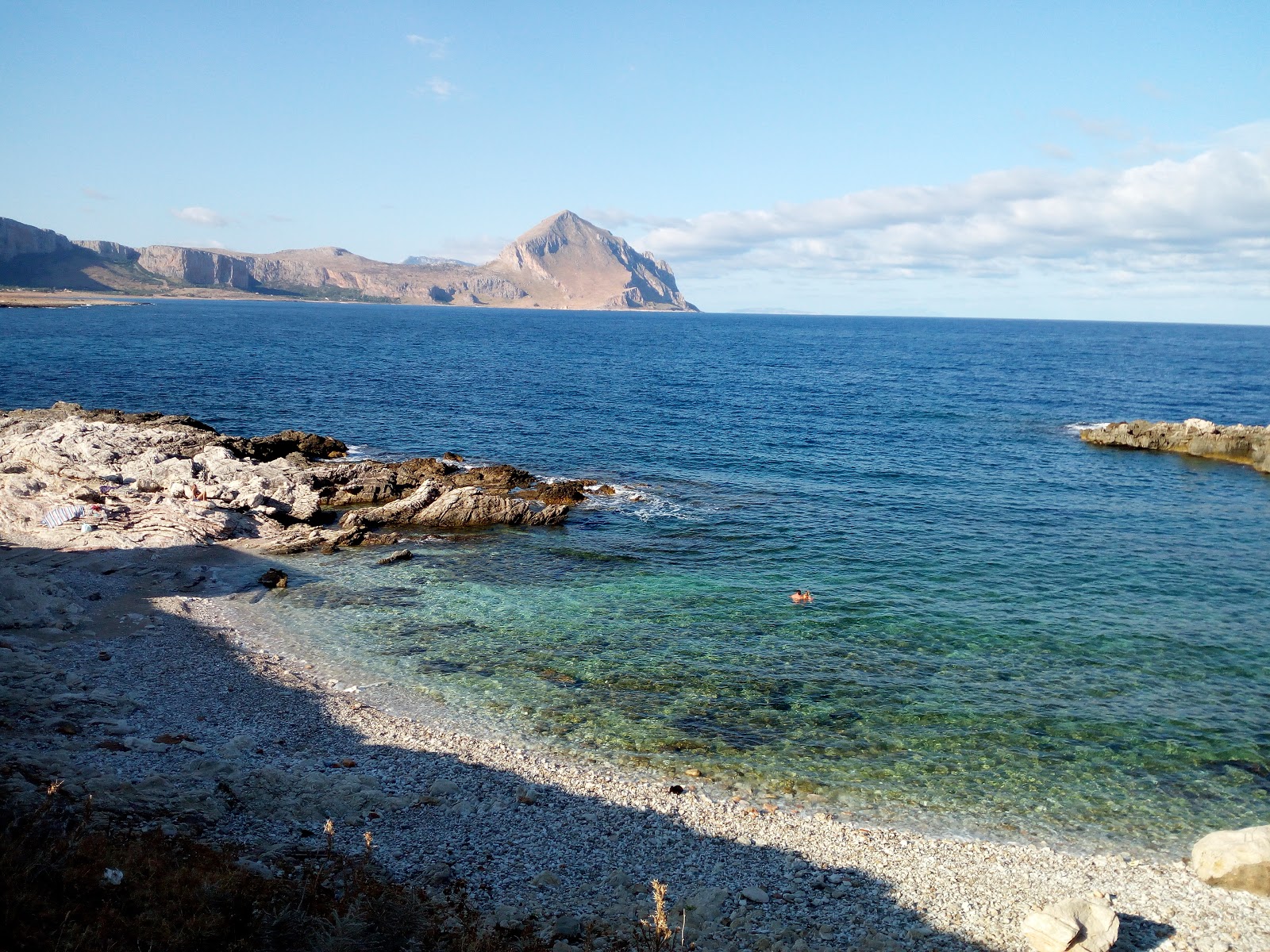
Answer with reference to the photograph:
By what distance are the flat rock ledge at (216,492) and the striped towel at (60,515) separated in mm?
51

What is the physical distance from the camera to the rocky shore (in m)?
13.2

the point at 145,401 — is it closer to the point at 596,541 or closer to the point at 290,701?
the point at 596,541

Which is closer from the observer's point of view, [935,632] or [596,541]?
[935,632]

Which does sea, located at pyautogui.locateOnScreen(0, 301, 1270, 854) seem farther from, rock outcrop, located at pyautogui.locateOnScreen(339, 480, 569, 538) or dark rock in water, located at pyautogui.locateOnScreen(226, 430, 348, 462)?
dark rock in water, located at pyautogui.locateOnScreen(226, 430, 348, 462)

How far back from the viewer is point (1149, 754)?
20.0 m

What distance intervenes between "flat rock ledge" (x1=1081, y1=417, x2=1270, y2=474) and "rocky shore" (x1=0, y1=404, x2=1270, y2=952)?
53.9 m

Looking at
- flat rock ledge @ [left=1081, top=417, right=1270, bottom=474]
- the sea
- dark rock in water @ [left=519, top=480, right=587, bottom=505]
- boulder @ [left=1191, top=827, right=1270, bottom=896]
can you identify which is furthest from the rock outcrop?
flat rock ledge @ [left=1081, top=417, right=1270, bottom=474]

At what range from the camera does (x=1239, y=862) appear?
15031 millimetres

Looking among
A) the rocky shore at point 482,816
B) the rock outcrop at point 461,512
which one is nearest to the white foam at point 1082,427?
the rock outcrop at point 461,512

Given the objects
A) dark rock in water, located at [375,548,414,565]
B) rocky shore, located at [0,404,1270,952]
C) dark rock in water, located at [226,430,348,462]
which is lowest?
rocky shore, located at [0,404,1270,952]

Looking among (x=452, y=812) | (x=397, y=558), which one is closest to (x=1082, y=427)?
(x=397, y=558)

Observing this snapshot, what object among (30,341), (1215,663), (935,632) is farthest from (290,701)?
(30,341)

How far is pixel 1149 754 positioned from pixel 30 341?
13675 cm

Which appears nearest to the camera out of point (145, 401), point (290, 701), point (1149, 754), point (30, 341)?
point (1149, 754)
